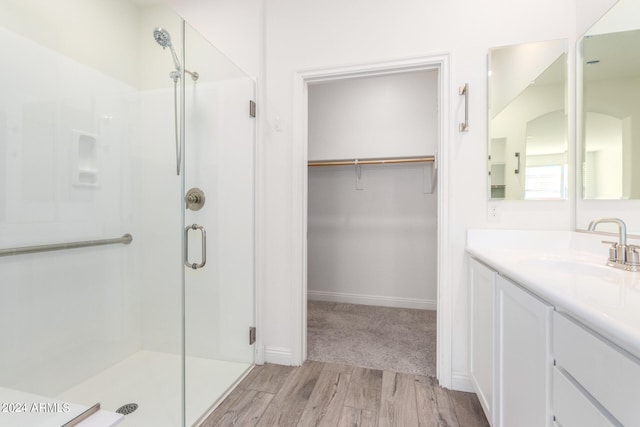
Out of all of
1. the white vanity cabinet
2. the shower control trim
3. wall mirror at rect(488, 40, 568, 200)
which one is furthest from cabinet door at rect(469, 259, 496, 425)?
the shower control trim

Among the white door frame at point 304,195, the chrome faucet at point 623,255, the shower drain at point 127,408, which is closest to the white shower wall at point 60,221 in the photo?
the shower drain at point 127,408

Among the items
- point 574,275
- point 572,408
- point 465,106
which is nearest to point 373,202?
point 465,106

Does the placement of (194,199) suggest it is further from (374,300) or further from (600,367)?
(374,300)

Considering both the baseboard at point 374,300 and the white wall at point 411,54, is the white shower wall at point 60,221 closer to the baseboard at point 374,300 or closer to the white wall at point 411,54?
the white wall at point 411,54

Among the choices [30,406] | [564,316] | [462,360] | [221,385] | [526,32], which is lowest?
[221,385]

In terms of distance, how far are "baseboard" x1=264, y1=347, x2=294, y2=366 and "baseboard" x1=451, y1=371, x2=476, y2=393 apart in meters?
1.01

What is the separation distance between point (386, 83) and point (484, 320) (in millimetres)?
2480

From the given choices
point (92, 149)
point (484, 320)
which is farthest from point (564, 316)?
point (92, 149)

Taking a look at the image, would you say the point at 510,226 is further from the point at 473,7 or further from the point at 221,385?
the point at 221,385

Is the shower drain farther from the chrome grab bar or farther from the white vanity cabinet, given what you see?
the white vanity cabinet

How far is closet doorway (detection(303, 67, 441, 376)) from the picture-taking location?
2.89 meters

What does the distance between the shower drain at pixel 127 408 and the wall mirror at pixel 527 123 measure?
2.23 meters

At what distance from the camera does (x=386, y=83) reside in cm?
296

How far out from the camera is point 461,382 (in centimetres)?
165
